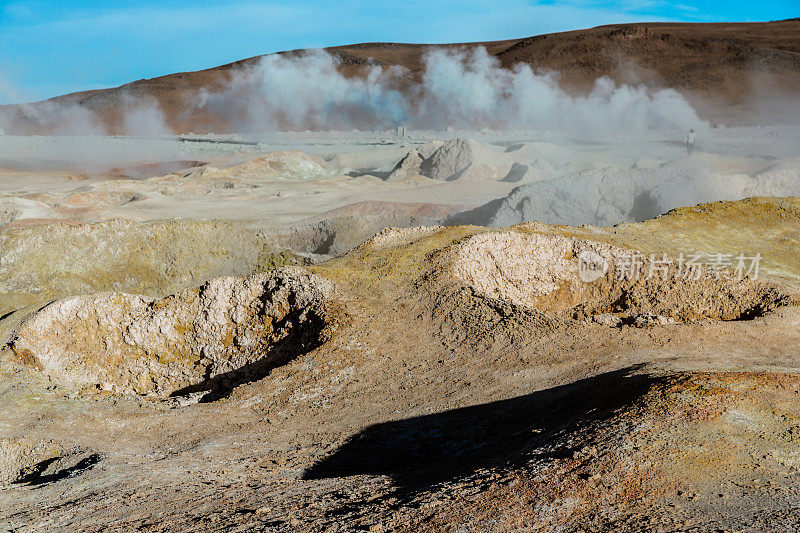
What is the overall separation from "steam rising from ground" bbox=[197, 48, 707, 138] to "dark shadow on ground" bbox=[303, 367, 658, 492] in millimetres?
50865

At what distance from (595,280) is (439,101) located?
67.6 meters

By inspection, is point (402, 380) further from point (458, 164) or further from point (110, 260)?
point (458, 164)

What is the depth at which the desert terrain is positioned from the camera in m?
4.32

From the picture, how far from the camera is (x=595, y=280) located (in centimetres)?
1072

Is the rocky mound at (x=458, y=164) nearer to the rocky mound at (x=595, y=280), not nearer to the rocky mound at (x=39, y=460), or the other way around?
the rocky mound at (x=595, y=280)

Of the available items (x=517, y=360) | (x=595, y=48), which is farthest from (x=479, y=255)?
(x=595, y=48)

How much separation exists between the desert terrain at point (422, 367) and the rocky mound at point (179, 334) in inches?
1.1

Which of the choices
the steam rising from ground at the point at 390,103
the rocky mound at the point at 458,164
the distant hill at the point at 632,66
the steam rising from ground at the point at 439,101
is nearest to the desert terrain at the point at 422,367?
the rocky mound at the point at 458,164

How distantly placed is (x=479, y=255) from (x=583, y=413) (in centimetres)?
509

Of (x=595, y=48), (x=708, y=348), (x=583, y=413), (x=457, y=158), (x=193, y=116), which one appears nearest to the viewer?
(x=583, y=413)

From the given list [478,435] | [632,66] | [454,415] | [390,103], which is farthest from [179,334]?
[632,66]

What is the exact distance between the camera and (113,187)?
101 ft

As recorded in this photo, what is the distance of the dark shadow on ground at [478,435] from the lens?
5.04 metres

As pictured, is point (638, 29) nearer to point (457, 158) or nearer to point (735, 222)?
point (457, 158)
